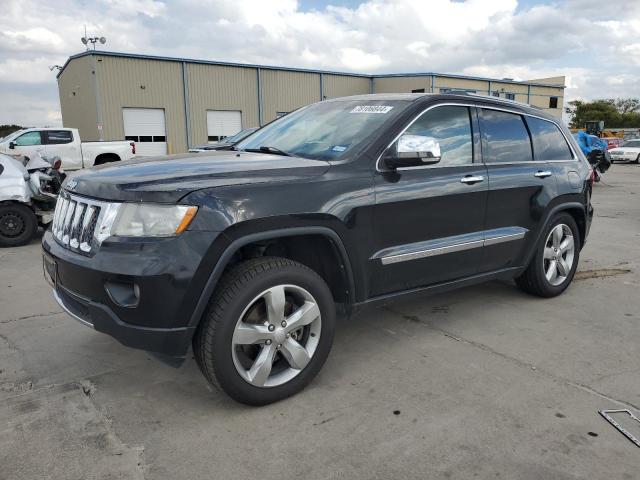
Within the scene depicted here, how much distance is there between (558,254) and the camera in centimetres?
478

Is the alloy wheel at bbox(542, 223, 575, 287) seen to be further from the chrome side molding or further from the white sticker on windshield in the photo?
the white sticker on windshield

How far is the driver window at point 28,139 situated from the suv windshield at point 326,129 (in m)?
14.8

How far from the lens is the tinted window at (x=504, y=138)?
4.04 meters

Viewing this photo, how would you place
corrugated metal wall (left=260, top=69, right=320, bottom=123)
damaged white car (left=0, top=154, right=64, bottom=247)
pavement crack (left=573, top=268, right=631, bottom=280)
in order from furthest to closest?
corrugated metal wall (left=260, top=69, right=320, bottom=123) < damaged white car (left=0, top=154, right=64, bottom=247) < pavement crack (left=573, top=268, right=631, bottom=280)

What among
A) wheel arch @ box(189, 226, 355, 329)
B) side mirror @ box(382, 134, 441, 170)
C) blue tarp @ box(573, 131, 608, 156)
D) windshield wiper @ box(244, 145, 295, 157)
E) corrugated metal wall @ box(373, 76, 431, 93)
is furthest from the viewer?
corrugated metal wall @ box(373, 76, 431, 93)

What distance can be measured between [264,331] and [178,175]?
936 millimetres

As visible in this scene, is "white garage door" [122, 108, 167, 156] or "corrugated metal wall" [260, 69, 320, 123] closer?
"white garage door" [122, 108, 167, 156]

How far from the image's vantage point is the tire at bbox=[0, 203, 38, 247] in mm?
7438

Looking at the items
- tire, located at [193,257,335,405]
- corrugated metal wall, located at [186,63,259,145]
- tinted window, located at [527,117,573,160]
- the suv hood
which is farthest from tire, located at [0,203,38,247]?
corrugated metal wall, located at [186,63,259,145]

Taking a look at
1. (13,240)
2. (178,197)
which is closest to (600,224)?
(178,197)

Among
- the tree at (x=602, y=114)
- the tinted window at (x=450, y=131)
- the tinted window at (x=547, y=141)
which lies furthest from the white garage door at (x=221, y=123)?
the tree at (x=602, y=114)

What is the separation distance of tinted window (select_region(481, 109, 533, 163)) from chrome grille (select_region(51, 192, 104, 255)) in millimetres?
2745

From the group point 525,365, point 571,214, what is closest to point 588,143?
point 571,214

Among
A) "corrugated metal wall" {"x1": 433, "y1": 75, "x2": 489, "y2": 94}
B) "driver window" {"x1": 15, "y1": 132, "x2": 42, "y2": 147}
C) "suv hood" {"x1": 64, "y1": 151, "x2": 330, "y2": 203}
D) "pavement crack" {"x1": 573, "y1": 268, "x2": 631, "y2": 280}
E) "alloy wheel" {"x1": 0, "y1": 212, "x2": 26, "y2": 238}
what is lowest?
"pavement crack" {"x1": 573, "y1": 268, "x2": 631, "y2": 280}
